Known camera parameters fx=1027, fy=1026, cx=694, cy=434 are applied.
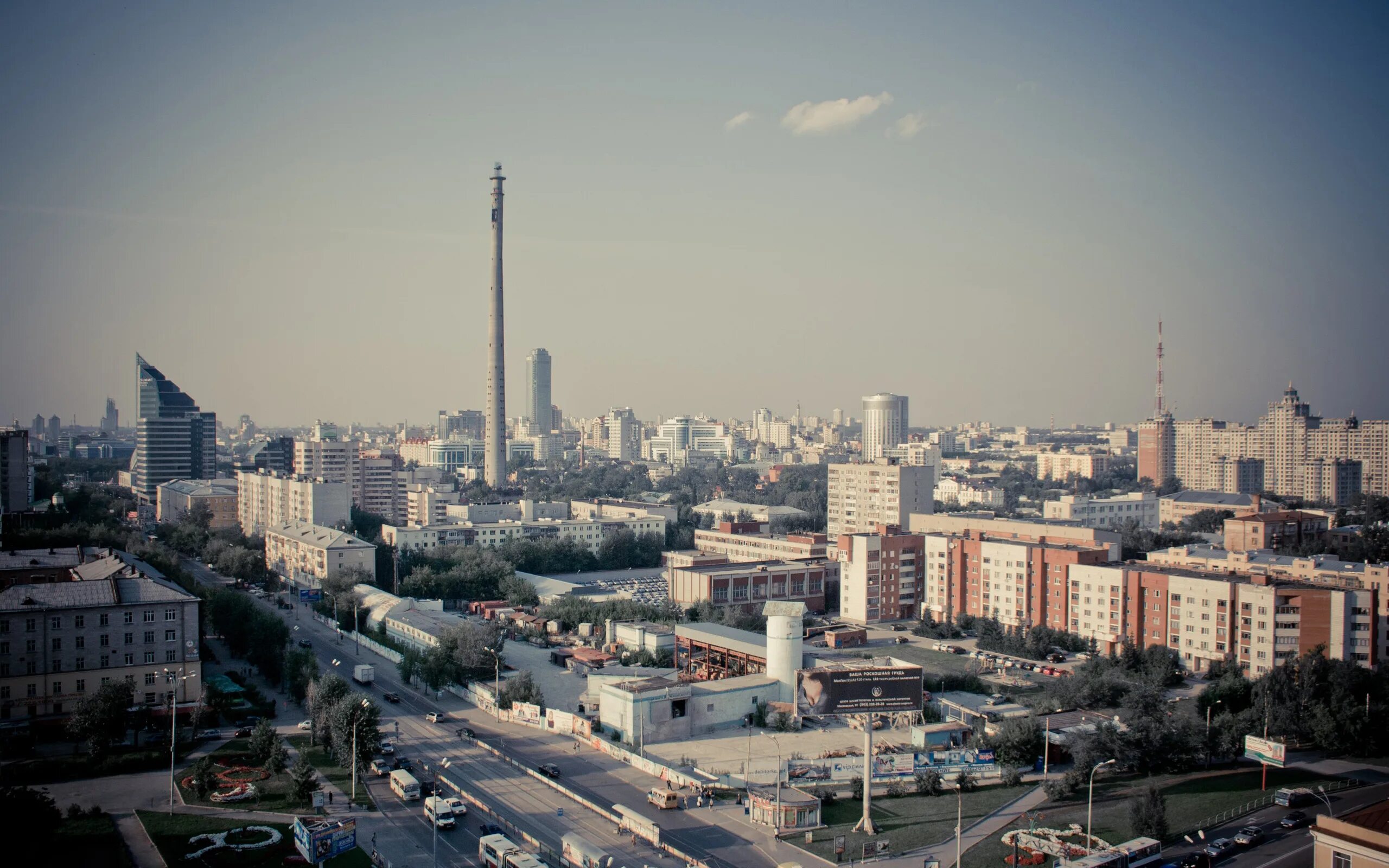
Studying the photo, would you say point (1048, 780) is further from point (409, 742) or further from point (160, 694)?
point (160, 694)

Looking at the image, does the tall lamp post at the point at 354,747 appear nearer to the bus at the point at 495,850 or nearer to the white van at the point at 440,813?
the white van at the point at 440,813

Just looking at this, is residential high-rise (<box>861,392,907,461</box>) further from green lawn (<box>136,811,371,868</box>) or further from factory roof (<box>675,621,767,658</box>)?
green lawn (<box>136,811,371,868</box>)

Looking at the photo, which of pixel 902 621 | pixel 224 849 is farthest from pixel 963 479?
pixel 224 849

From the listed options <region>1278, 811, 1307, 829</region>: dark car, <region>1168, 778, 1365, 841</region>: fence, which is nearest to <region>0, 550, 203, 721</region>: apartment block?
<region>1168, 778, 1365, 841</region>: fence

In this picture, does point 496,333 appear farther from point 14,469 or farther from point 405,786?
point 405,786

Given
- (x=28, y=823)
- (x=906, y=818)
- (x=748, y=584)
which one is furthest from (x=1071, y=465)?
(x=28, y=823)
